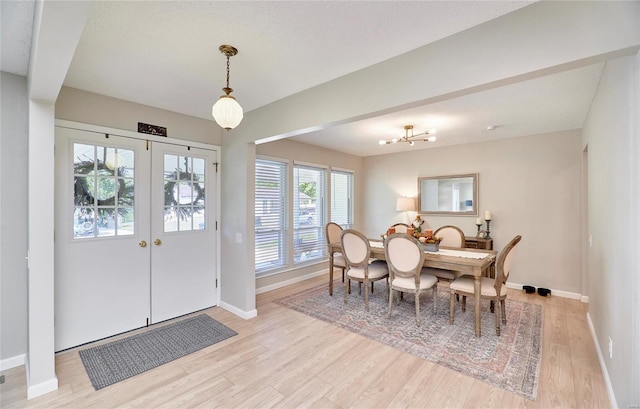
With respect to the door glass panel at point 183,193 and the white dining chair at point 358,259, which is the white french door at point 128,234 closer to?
the door glass panel at point 183,193

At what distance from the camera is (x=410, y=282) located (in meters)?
3.25

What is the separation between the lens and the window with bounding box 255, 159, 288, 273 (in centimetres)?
447

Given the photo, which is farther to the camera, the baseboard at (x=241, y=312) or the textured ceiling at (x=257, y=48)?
the baseboard at (x=241, y=312)

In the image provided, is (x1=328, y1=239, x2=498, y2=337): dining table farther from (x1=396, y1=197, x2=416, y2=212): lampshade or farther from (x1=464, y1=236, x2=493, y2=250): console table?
(x1=396, y1=197, x2=416, y2=212): lampshade

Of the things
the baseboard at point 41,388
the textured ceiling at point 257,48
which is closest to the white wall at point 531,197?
the textured ceiling at point 257,48

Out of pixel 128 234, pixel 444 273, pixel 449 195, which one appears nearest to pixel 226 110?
pixel 128 234

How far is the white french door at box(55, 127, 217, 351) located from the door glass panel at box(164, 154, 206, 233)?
0.01 meters

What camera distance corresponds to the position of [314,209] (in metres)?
5.43

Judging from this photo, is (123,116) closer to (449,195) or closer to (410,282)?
(410,282)

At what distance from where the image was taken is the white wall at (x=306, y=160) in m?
4.51

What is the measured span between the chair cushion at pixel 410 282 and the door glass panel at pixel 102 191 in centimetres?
307

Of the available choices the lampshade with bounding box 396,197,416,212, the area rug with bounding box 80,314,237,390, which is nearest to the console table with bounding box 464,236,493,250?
the lampshade with bounding box 396,197,416,212

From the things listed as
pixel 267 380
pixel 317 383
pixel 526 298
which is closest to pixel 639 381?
pixel 317 383

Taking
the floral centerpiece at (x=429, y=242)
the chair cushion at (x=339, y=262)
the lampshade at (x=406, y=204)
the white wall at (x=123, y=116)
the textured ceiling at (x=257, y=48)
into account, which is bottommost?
the chair cushion at (x=339, y=262)
